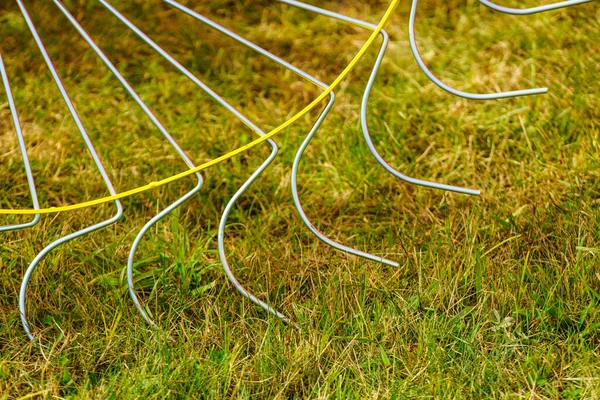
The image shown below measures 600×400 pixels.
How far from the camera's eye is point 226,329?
5.90 feet

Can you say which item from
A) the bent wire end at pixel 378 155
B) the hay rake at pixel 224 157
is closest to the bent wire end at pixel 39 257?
the hay rake at pixel 224 157

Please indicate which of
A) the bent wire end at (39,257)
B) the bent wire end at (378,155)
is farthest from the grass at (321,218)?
the bent wire end at (378,155)

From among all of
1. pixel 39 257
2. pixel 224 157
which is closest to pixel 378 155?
pixel 224 157

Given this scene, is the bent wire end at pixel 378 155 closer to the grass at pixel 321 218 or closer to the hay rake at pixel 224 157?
the hay rake at pixel 224 157

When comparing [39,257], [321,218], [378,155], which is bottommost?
[321,218]

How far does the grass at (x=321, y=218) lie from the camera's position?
172 cm

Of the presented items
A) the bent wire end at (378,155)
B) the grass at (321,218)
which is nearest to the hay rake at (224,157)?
the bent wire end at (378,155)

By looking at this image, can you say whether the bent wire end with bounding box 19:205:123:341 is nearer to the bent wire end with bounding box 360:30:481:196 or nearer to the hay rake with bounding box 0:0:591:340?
the hay rake with bounding box 0:0:591:340

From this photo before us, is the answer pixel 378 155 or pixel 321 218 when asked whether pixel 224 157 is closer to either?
pixel 378 155

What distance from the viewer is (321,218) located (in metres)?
2.26

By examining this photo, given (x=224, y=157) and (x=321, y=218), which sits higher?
(x=224, y=157)

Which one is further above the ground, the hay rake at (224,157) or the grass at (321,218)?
the hay rake at (224,157)

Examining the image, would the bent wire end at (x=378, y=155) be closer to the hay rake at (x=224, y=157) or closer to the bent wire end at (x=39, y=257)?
the hay rake at (x=224, y=157)

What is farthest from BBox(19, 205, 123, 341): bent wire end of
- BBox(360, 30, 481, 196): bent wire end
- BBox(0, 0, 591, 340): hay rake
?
BBox(360, 30, 481, 196): bent wire end
